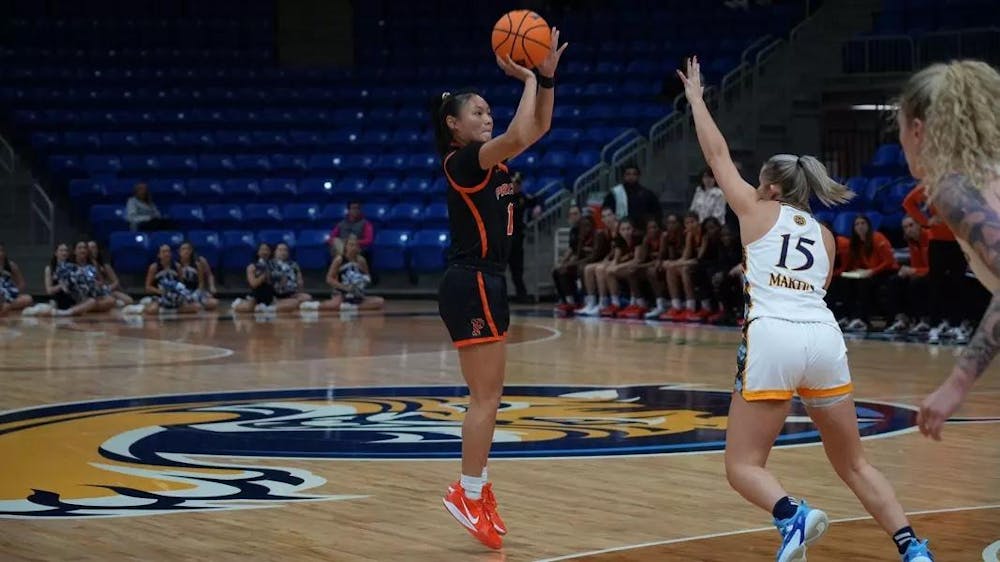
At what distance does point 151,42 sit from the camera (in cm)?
2944

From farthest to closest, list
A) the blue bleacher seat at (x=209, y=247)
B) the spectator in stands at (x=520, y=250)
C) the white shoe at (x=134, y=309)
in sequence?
1. the blue bleacher seat at (x=209, y=247)
2. the spectator in stands at (x=520, y=250)
3. the white shoe at (x=134, y=309)

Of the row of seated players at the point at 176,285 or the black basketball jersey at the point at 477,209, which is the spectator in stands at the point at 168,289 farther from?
the black basketball jersey at the point at 477,209

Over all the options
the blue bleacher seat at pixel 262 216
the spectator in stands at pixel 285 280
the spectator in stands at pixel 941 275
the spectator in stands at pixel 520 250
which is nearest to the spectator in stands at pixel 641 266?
the spectator in stands at pixel 520 250

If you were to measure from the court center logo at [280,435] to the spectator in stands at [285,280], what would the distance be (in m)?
10.1

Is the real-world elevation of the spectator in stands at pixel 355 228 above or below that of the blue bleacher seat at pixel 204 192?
below

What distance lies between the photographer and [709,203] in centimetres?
1938

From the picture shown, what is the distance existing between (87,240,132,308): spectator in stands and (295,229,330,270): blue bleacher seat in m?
2.98

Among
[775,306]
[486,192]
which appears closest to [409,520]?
[486,192]

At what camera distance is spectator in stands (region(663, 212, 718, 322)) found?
18609 mm

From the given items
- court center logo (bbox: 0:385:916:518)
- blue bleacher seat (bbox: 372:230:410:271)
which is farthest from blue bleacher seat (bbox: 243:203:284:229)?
court center logo (bbox: 0:385:916:518)

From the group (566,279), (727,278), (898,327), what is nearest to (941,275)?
(898,327)

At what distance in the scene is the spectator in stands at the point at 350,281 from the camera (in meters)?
21.7

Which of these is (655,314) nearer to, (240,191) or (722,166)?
(240,191)

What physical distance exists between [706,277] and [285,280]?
20.3 feet
